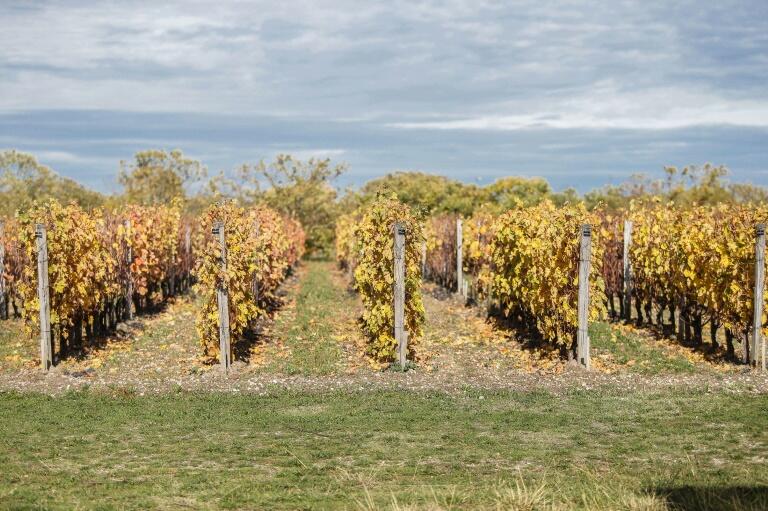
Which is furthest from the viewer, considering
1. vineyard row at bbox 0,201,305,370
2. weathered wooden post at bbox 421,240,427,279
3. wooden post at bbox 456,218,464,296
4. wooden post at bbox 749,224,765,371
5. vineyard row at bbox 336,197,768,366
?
weathered wooden post at bbox 421,240,427,279

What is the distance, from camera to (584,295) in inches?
494

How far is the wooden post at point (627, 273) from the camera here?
16.6 metres

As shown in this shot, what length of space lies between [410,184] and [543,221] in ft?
125

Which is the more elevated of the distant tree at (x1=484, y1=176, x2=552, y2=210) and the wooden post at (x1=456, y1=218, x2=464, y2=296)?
the distant tree at (x1=484, y1=176, x2=552, y2=210)

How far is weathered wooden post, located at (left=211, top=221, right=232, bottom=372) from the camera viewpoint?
12.4 m

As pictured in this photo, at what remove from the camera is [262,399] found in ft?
33.5

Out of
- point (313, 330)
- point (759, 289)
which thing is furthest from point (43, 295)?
point (759, 289)

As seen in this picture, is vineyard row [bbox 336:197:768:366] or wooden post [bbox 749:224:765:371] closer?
wooden post [bbox 749:224:765:371]

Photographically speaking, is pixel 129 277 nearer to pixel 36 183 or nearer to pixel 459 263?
pixel 459 263

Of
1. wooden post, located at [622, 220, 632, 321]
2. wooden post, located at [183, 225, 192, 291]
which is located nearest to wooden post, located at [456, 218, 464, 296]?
wooden post, located at [622, 220, 632, 321]

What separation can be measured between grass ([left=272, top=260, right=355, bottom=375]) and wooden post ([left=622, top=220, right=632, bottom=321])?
572 cm

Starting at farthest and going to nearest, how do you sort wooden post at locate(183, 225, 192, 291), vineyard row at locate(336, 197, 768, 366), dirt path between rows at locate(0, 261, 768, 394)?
wooden post at locate(183, 225, 192, 291)
vineyard row at locate(336, 197, 768, 366)
dirt path between rows at locate(0, 261, 768, 394)

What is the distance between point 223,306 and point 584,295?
17.8 feet

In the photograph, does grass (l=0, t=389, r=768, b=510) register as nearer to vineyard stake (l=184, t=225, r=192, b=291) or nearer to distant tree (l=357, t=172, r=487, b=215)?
vineyard stake (l=184, t=225, r=192, b=291)
